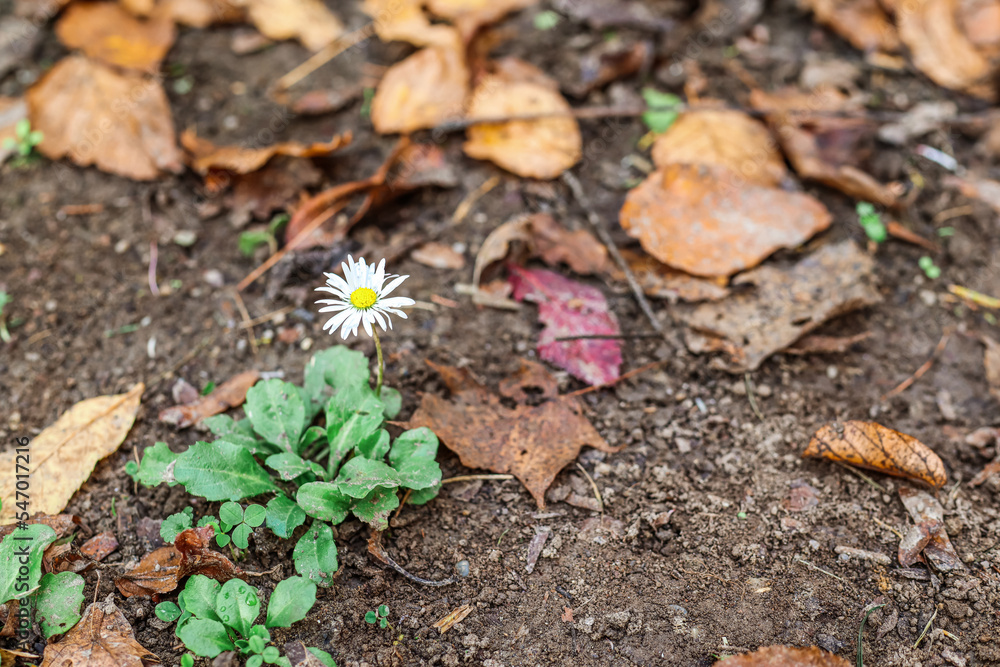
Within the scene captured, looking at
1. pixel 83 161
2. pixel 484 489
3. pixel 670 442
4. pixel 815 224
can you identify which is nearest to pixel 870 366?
pixel 815 224

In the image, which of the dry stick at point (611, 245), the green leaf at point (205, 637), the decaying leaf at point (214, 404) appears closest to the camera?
the green leaf at point (205, 637)

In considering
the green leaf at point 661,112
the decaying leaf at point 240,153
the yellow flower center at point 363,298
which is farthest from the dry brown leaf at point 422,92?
the yellow flower center at point 363,298

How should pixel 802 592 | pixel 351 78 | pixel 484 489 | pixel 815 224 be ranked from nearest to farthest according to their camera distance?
pixel 802 592 < pixel 484 489 < pixel 815 224 < pixel 351 78

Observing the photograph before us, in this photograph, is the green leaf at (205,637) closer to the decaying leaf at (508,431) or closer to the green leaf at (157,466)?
the green leaf at (157,466)

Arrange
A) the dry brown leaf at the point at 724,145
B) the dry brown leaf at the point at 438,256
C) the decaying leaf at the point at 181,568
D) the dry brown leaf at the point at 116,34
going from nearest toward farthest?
the decaying leaf at the point at 181,568
the dry brown leaf at the point at 438,256
the dry brown leaf at the point at 724,145
the dry brown leaf at the point at 116,34

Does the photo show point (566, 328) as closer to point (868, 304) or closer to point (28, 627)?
point (868, 304)

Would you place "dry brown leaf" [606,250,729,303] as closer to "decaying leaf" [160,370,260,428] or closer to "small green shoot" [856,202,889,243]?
"small green shoot" [856,202,889,243]

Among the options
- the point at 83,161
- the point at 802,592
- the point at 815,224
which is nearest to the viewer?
the point at 802,592
